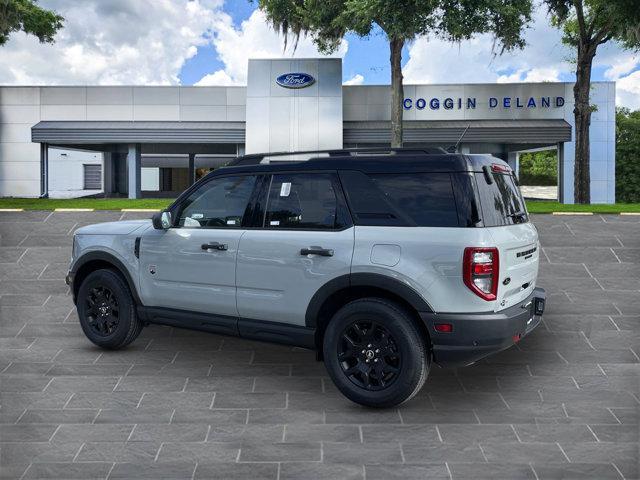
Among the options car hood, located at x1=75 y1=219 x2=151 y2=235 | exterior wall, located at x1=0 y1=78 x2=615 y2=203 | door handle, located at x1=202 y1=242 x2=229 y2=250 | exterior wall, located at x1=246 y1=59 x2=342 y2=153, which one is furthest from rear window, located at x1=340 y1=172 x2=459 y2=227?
exterior wall, located at x1=246 y1=59 x2=342 y2=153

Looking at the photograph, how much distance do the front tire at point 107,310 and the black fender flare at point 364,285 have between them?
2.21 metres

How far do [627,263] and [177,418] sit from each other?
758 centimetres

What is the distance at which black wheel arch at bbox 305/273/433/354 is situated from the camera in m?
5.00

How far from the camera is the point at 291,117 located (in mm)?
28344

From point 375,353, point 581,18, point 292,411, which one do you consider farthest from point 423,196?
point 581,18

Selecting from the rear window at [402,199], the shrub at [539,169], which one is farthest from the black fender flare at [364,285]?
the shrub at [539,169]

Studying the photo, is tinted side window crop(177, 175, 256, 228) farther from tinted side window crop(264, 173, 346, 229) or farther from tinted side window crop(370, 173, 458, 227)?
tinted side window crop(370, 173, 458, 227)

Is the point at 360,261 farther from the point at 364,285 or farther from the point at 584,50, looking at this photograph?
the point at 584,50

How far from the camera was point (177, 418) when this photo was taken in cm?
497

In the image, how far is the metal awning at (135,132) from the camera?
31031 mm

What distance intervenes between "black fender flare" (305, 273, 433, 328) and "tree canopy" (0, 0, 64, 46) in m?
20.4

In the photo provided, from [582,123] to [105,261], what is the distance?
794 inches

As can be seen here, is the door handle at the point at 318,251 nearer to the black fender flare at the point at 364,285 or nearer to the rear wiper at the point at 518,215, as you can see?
the black fender flare at the point at 364,285

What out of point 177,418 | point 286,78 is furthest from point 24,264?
point 286,78
